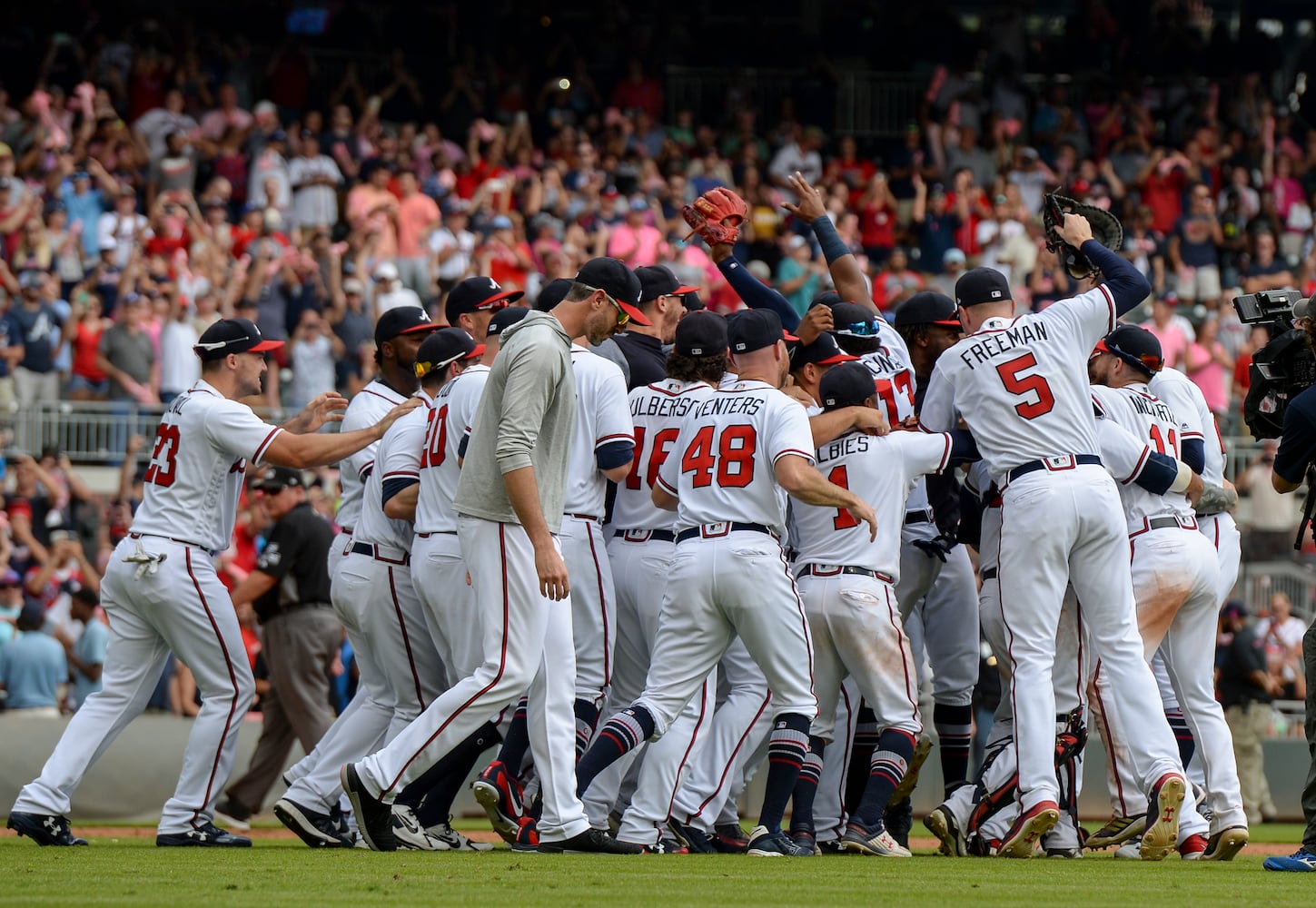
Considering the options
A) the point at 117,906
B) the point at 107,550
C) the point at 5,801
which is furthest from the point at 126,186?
the point at 117,906

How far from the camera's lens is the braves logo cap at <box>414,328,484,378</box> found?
331 inches

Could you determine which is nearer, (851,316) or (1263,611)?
(851,316)

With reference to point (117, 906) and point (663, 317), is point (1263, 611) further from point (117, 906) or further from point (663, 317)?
point (117, 906)

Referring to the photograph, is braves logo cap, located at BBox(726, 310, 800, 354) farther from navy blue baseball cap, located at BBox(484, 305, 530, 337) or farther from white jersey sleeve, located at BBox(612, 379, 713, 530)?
navy blue baseball cap, located at BBox(484, 305, 530, 337)

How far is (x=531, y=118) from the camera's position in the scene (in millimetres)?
22844

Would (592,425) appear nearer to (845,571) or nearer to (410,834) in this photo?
(845,571)

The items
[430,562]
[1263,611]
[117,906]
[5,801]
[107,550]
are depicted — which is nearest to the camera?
[117,906]

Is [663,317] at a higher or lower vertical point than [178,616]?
higher

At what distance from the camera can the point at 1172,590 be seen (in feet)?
27.2

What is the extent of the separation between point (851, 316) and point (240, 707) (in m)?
3.33

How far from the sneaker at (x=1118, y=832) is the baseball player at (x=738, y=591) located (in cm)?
142

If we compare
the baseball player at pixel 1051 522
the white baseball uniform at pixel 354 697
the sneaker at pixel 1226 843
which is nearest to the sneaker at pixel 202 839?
the white baseball uniform at pixel 354 697

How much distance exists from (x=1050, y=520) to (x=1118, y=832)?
1.53 metres

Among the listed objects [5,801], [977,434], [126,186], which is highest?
[126,186]
